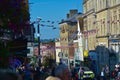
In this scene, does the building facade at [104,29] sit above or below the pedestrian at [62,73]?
above

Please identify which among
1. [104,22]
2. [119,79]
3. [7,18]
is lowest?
[119,79]

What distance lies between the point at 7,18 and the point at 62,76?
13.5 feet

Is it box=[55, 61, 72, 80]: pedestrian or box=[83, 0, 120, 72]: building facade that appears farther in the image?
box=[83, 0, 120, 72]: building facade

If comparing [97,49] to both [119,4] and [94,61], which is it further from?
[119,4]

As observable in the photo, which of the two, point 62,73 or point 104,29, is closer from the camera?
point 62,73

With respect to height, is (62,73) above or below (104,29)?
below

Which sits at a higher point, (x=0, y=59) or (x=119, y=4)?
(x=119, y=4)

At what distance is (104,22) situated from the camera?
64.9 meters

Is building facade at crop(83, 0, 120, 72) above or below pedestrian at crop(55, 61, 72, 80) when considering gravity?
above

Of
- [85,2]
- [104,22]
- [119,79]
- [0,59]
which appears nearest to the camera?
[0,59]

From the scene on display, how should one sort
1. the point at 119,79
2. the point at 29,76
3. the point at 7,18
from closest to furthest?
the point at 7,18 < the point at 29,76 < the point at 119,79

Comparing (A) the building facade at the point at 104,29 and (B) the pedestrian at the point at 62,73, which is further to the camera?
(A) the building facade at the point at 104,29

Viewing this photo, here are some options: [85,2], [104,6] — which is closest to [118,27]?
[104,6]

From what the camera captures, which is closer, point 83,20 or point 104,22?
point 104,22
